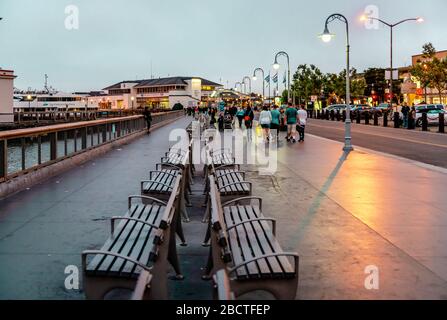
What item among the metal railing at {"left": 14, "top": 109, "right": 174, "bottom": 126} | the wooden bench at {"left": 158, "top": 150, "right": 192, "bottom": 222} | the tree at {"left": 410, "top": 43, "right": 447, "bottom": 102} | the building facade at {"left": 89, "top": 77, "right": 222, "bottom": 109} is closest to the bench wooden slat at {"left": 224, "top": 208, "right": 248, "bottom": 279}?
the wooden bench at {"left": 158, "top": 150, "right": 192, "bottom": 222}

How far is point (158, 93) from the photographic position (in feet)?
562

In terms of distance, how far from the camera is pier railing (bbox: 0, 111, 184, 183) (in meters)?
11.3

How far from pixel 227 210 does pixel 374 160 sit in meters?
12.0

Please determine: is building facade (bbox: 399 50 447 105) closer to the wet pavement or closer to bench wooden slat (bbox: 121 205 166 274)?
the wet pavement

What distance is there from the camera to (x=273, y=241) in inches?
214

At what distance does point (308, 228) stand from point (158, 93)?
166 m

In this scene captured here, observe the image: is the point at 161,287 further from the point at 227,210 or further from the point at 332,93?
the point at 332,93

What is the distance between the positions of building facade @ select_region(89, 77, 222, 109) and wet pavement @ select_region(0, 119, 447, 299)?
135 m

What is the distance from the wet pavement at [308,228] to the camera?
557cm

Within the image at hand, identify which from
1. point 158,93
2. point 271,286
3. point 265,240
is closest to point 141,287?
point 271,286

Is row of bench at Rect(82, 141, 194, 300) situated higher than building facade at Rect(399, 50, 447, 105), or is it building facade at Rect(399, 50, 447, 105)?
building facade at Rect(399, 50, 447, 105)
